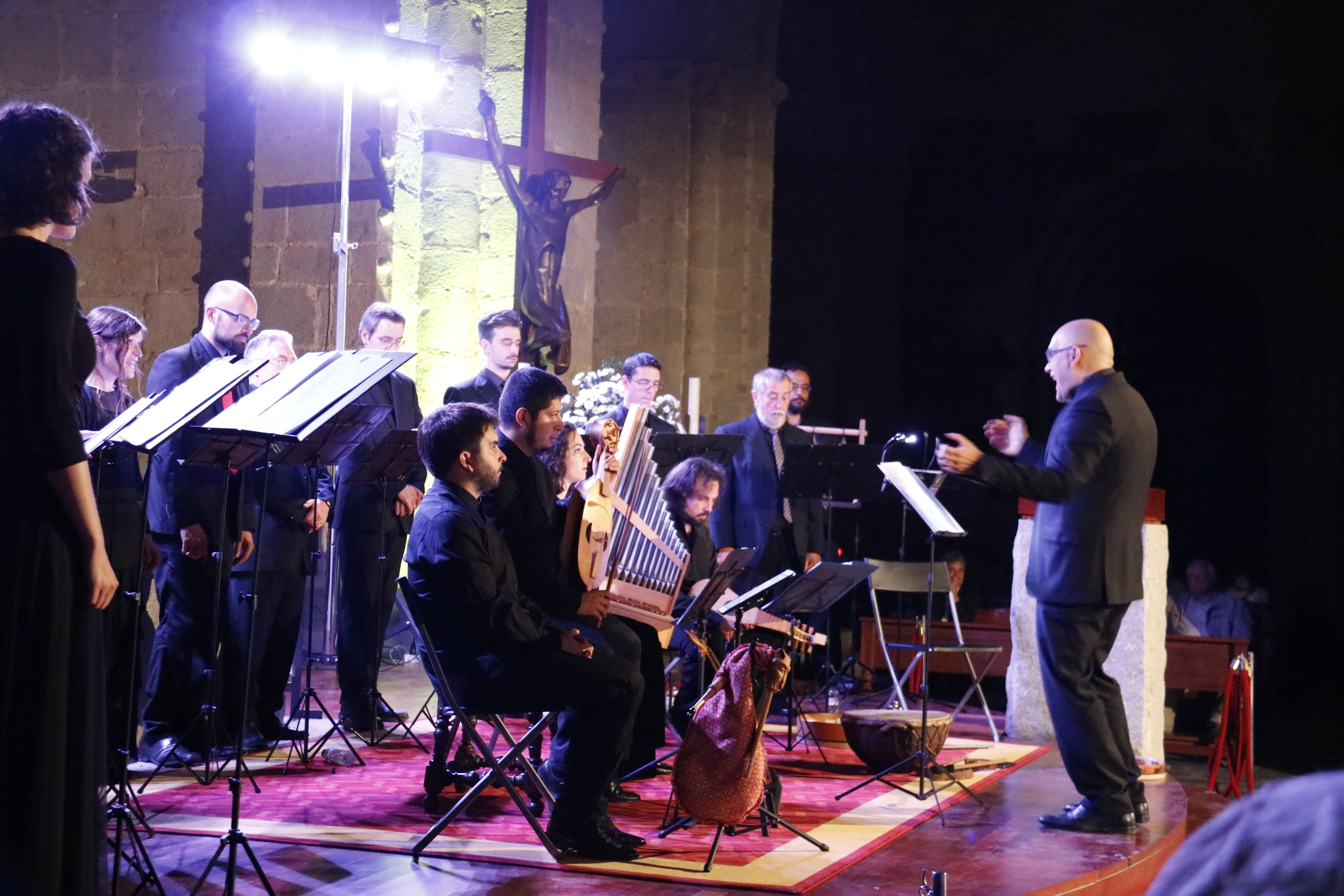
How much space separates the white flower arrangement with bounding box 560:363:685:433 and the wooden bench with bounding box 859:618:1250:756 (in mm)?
2008

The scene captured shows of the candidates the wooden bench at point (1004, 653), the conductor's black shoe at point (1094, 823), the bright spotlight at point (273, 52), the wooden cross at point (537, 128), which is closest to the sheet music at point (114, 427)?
the conductor's black shoe at point (1094, 823)

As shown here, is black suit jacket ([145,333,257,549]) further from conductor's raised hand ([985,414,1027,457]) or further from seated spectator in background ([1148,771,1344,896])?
seated spectator in background ([1148,771,1344,896])

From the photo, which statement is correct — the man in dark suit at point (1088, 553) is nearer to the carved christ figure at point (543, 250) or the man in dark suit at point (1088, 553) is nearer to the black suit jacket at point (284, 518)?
the black suit jacket at point (284, 518)

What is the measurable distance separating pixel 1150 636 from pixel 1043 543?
6.25 ft

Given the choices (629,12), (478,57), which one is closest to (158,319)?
(478,57)

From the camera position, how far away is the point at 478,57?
32.9ft

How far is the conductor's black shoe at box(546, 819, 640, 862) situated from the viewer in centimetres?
439

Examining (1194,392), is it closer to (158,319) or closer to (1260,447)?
(1260,447)

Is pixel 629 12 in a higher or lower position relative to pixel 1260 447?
higher

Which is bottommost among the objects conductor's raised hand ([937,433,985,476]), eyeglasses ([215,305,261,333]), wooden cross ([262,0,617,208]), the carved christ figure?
conductor's raised hand ([937,433,985,476])

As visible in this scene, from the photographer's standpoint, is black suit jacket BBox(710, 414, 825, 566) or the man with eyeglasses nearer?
the man with eyeglasses

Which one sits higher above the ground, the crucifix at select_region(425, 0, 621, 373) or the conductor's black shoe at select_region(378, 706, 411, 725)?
the crucifix at select_region(425, 0, 621, 373)

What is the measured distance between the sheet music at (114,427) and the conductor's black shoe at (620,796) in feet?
7.54

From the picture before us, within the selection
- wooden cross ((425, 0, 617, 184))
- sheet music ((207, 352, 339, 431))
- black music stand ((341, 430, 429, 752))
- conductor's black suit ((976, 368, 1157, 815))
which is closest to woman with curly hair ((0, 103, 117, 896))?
sheet music ((207, 352, 339, 431))
